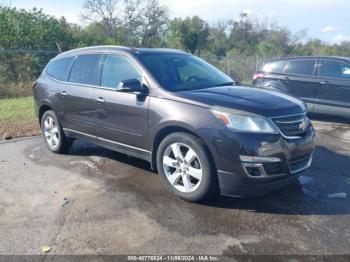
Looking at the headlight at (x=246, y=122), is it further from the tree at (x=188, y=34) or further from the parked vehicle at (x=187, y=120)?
the tree at (x=188, y=34)

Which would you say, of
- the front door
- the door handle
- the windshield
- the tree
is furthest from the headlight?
the tree

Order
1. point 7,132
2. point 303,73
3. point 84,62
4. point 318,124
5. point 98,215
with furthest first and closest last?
point 303,73
point 318,124
point 7,132
point 84,62
point 98,215

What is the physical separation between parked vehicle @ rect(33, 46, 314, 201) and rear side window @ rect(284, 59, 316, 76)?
497 centimetres

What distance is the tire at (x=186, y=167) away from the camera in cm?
397

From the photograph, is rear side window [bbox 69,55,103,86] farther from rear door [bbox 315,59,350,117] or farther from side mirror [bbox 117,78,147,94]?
rear door [bbox 315,59,350,117]

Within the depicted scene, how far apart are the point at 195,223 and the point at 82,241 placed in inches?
44.0

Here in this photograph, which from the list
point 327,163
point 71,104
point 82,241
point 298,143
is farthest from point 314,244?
point 71,104

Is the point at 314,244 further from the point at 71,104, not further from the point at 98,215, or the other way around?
the point at 71,104

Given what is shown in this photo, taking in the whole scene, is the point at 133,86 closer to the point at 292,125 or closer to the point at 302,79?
the point at 292,125

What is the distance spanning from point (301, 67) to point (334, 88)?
1.13 meters

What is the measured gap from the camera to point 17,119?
361 inches

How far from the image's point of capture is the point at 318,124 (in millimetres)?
8852

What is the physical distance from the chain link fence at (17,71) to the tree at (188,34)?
20434 mm

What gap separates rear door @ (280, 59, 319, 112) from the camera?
9320mm
